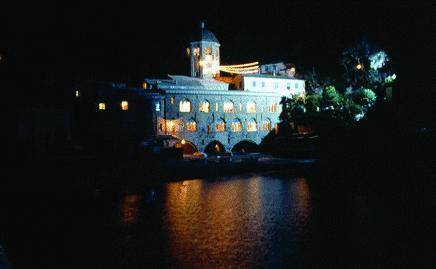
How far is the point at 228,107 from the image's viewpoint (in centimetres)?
4853

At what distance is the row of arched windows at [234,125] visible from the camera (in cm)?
4622

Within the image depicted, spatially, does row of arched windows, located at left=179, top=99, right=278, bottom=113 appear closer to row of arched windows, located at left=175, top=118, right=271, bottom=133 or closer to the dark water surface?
row of arched windows, located at left=175, top=118, right=271, bottom=133

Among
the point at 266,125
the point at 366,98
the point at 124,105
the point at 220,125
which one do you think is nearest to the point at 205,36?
the point at 220,125

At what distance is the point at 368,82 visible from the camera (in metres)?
49.5

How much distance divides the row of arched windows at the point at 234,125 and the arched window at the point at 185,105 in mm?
1615

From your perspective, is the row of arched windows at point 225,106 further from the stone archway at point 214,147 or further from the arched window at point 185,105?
the stone archway at point 214,147

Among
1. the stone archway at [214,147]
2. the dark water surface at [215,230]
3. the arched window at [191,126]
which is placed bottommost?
the dark water surface at [215,230]

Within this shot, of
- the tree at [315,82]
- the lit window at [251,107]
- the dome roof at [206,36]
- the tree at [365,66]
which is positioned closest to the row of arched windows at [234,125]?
the lit window at [251,107]

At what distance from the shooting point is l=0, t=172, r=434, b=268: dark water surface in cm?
1014

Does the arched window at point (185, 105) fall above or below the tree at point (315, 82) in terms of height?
below

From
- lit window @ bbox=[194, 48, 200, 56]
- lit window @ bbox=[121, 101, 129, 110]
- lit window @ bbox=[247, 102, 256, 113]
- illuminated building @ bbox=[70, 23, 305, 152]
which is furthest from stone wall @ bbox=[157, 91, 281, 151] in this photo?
lit window @ bbox=[194, 48, 200, 56]

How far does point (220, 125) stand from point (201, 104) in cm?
410

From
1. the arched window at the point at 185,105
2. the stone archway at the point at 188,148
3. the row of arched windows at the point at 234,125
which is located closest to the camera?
the arched window at the point at 185,105

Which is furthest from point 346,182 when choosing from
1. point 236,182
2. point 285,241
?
point 285,241
